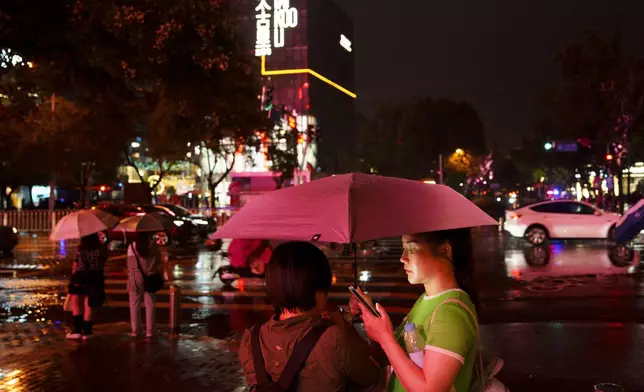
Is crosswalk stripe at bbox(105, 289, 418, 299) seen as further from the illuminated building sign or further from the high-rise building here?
the illuminated building sign

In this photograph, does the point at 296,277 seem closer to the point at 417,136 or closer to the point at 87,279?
the point at 87,279

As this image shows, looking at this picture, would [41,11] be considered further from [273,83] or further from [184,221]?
[273,83]

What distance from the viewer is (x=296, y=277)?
10.2 ft

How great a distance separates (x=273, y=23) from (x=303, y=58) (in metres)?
6.23

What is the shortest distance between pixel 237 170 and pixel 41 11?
71.4m

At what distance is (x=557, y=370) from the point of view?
25.7ft

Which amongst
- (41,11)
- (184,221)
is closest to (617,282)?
(41,11)

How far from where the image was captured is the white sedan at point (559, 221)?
24391 millimetres

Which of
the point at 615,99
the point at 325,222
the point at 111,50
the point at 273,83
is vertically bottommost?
the point at 325,222

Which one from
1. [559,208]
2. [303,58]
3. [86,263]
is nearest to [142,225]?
[86,263]

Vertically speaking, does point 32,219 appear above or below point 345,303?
above

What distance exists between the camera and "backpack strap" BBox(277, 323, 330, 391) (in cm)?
293

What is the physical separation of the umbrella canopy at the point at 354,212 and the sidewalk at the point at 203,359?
422cm

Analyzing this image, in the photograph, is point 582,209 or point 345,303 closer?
point 345,303
